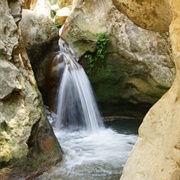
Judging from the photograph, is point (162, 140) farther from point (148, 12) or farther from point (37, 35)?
point (37, 35)

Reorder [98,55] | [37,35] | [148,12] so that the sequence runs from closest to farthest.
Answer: [148,12] → [37,35] → [98,55]

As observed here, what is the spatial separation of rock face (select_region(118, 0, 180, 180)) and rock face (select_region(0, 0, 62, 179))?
85.1 inches

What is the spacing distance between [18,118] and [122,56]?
13.9 ft

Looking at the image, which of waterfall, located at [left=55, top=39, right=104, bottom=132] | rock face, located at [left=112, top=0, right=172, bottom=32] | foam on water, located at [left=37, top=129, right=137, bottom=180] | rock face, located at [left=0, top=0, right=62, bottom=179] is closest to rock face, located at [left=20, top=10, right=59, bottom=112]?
waterfall, located at [left=55, top=39, right=104, bottom=132]

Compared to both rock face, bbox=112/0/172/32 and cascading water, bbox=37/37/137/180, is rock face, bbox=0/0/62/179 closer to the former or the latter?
cascading water, bbox=37/37/137/180

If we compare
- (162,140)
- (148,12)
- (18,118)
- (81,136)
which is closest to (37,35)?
(81,136)

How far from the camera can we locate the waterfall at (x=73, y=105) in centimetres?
731

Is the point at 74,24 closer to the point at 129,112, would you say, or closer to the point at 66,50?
the point at 66,50

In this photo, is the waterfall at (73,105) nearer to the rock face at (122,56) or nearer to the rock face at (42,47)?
the rock face at (42,47)

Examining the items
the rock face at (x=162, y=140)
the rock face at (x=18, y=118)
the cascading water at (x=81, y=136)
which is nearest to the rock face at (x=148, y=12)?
the rock face at (x=162, y=140)

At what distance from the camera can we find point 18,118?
4.03 m

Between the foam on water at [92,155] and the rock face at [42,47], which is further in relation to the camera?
the rock face at [42,47]

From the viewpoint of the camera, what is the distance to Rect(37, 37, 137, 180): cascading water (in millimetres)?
4273

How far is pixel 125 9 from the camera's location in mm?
2947
